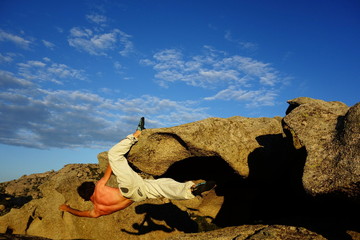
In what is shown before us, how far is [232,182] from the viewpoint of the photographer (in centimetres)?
1251

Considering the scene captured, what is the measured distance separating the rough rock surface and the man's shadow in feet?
23.6

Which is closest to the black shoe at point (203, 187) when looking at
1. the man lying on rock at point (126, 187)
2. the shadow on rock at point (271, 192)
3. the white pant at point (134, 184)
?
the man lying on rock at point (126, 187)

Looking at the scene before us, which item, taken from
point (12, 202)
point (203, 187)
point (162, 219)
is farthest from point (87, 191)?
point (12, 202)

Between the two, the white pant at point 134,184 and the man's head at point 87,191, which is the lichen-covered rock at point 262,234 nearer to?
the white pant at point 134,184

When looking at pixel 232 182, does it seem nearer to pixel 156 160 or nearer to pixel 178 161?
pixel 178 161

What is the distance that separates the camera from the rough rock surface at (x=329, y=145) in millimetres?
6602

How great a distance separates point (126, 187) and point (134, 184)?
0.84ft

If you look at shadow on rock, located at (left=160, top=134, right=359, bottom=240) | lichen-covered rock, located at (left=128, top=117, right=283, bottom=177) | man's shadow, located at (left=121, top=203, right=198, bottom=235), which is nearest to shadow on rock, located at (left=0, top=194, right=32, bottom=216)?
man's shadow, located at (left=121, top=203, right=198, bottom=235)

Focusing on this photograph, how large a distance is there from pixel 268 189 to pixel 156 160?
5513 mm

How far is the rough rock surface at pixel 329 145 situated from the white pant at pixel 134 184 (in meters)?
3.59

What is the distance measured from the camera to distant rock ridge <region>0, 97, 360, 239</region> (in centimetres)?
725

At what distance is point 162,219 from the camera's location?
12922 mm

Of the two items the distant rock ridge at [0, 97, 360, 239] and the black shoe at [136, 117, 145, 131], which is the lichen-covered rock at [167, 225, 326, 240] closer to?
the distant rock ridge at [0, 97, 360, 239]

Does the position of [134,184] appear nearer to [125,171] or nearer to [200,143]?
[125,171]
